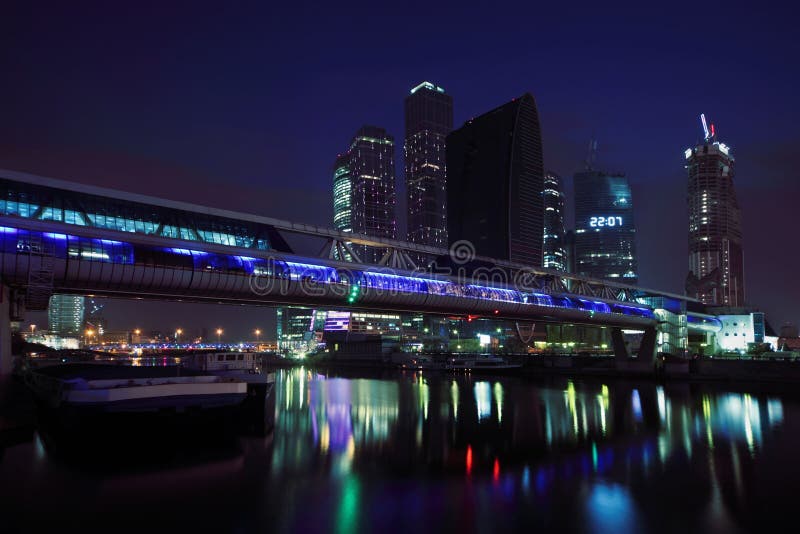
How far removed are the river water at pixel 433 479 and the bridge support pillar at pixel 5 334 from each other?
16.2 feet

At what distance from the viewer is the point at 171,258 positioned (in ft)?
129

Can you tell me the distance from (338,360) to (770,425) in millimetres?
129918

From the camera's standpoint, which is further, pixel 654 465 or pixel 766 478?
pixel 654 465

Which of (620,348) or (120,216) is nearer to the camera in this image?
(120,216)

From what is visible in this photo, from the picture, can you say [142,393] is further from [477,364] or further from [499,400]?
[477,364]

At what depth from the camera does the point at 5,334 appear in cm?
3272

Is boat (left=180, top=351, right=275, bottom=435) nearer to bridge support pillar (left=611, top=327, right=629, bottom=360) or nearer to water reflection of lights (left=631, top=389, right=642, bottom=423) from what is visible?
water reflection of lights (left=631, top=389, right=642, bottom=423)

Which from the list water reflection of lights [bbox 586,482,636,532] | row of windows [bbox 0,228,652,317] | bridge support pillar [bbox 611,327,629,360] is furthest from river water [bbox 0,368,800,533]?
bridge support pillar [bbox 611,327,629,360]

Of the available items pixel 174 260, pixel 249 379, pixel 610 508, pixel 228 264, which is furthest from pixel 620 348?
pixel 610 508

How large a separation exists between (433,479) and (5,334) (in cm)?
2838

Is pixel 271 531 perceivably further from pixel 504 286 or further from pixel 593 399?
pixel 504 286

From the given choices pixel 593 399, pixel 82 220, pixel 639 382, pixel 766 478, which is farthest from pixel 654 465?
pixel 639 382

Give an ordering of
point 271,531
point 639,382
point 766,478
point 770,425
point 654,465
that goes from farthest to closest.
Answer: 1. point 639,382
2. point 770,425
3. point 654,465
4. point 766,478
5. point 271,531

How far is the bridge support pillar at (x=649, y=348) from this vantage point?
3583 inches
